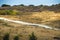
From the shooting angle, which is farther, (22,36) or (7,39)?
(22,36)

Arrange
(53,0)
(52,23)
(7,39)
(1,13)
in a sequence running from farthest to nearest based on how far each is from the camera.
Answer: (53,0) → (1,13) → (52,23) → (7,39)

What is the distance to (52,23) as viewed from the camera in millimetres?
34281

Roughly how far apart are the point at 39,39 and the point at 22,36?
6.24 feet

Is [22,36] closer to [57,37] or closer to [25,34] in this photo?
[25,34]

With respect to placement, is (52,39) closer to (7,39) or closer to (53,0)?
(7,39)

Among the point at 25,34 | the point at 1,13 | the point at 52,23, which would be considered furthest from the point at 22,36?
the point at 1,13

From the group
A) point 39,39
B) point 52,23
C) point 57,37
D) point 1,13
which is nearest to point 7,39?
point 39,39

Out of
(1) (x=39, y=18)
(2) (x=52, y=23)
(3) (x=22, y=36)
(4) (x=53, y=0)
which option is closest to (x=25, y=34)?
(3) (x=22, y=36)

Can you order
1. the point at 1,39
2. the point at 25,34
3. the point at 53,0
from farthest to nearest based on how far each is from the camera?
the point at 53,0 → the point at 25,34 → the point at 1,39

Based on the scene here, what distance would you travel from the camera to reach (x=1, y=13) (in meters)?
48.8

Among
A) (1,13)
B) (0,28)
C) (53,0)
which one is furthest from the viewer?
(53,0)

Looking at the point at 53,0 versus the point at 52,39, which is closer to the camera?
the point at 52,39

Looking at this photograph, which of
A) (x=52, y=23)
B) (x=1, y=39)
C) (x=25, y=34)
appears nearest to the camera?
(x=1, y=39)

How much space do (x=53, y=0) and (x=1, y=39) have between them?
8173 centimetres
